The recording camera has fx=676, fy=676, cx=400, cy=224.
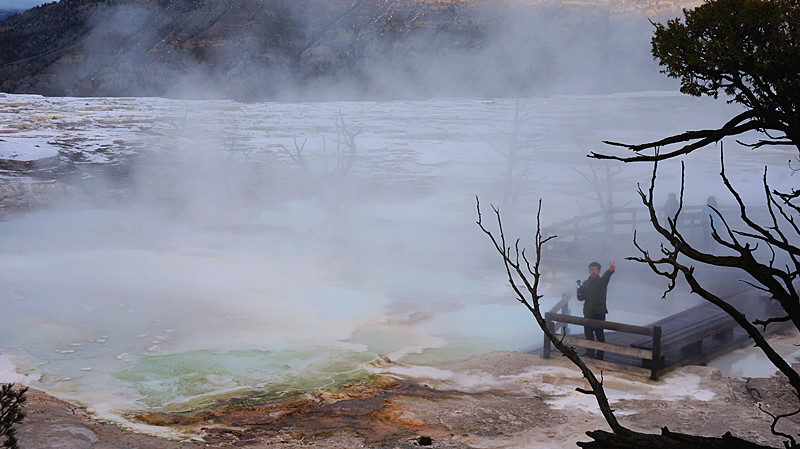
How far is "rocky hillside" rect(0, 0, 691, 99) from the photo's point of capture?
1858 cm

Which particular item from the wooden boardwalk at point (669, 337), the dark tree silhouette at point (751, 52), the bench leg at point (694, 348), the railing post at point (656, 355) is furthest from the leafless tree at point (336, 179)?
the dark tree silhouette at point (751, 52)

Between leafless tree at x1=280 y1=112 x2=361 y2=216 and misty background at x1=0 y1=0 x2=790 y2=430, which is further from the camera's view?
leafless tree at x1=280 y1=112 x2=361 y2=216

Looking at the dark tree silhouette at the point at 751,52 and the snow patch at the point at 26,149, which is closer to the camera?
the dark tree silhouette at the point at 751,52

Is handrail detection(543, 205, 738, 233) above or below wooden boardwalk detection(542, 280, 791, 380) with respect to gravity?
above

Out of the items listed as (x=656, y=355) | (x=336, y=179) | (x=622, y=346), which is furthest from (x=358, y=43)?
(x=656, y=355)

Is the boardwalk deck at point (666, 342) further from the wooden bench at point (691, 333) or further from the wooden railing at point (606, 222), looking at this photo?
the wooden railing at point (606, 222)

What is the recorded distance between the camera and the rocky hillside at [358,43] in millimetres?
18578

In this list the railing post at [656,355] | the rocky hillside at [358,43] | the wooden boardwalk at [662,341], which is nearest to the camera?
the railing post at [656,355]

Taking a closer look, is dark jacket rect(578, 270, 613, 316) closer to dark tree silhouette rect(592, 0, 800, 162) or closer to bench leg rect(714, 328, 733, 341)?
bench leg rect(714, 328, 733, 341)

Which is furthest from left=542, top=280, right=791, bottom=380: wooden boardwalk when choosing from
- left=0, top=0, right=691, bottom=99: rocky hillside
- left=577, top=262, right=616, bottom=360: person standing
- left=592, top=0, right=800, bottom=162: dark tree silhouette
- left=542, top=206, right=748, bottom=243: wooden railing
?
left=0, top=0, right=691, bottom=99: rocky hillside

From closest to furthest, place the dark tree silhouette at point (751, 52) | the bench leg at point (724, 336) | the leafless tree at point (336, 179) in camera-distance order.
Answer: the dark tree silhouette at point (751, 52)
the bench leg at point (724, 336)
the leafless tree at point (336, 179)

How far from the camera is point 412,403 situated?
16.6 ft

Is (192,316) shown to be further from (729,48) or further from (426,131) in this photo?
(426,131)

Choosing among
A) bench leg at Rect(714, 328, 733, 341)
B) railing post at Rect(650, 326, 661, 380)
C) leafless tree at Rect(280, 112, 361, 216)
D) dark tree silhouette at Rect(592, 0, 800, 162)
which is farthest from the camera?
leafless tree at Rect(280, 112, 361, 216)
